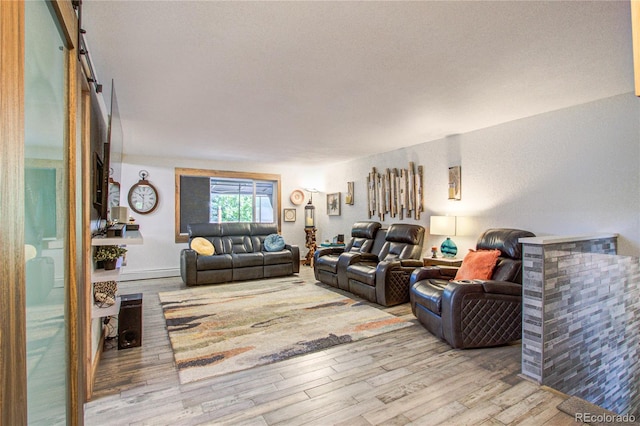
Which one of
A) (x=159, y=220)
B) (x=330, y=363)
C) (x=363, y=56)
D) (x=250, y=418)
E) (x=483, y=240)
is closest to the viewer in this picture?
(x=250, y=418)

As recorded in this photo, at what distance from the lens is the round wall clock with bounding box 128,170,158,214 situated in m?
5.96

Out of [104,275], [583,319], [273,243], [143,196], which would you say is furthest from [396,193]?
[143,196]

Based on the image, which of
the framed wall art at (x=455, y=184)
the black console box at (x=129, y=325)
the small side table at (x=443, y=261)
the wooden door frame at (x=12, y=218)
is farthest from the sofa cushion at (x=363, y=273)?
the wooden door frame at (x=12, y=218)

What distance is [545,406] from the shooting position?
2002mm

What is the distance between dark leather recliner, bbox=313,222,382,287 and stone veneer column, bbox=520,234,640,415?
2.94 m

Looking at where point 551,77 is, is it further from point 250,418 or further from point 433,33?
point 250,418

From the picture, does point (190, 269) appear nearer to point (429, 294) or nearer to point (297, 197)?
point (297, 197)

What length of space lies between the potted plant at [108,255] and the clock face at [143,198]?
367 centimetres

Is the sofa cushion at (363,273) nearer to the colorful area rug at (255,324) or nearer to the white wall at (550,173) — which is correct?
the colorful area rug at (255,324)

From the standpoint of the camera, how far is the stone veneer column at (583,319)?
2.34 metres

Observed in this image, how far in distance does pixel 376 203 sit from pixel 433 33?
405cm

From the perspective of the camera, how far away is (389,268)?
405 centimetres

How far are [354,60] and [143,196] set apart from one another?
5.20 metres

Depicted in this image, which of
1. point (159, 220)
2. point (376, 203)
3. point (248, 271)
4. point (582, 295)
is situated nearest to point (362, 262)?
point (376, 203)
